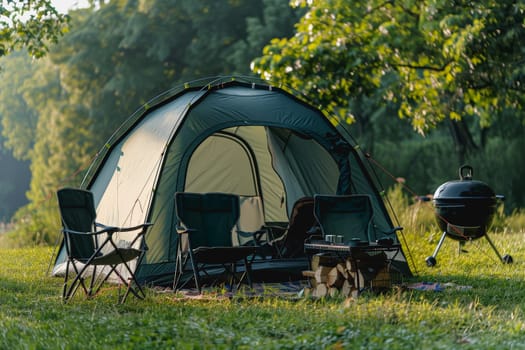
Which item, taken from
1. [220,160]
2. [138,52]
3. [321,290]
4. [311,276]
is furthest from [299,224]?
[138,52]

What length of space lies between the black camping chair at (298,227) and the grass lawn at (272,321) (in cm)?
158

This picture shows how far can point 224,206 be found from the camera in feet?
25.5

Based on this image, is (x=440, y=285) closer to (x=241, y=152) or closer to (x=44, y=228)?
(x=241, y=152)

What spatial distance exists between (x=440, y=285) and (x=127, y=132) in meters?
3.83

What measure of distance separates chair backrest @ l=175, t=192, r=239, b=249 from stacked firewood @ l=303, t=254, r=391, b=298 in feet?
3.49

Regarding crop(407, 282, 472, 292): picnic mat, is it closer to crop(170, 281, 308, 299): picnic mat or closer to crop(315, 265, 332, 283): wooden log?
crop(315, 265, 332, 283): wooden log

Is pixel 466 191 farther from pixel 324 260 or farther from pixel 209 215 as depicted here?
pixel 209 215

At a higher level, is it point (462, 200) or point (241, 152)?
point (241, 152)

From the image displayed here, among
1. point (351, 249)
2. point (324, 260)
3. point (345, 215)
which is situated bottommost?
point (324, 260)

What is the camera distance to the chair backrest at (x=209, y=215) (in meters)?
7.45

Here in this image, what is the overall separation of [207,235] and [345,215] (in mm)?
1357

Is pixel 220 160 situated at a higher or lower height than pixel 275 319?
higher

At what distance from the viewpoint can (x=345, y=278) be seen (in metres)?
6.80

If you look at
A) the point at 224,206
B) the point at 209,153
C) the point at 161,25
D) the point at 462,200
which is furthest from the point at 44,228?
the point at 161,25
